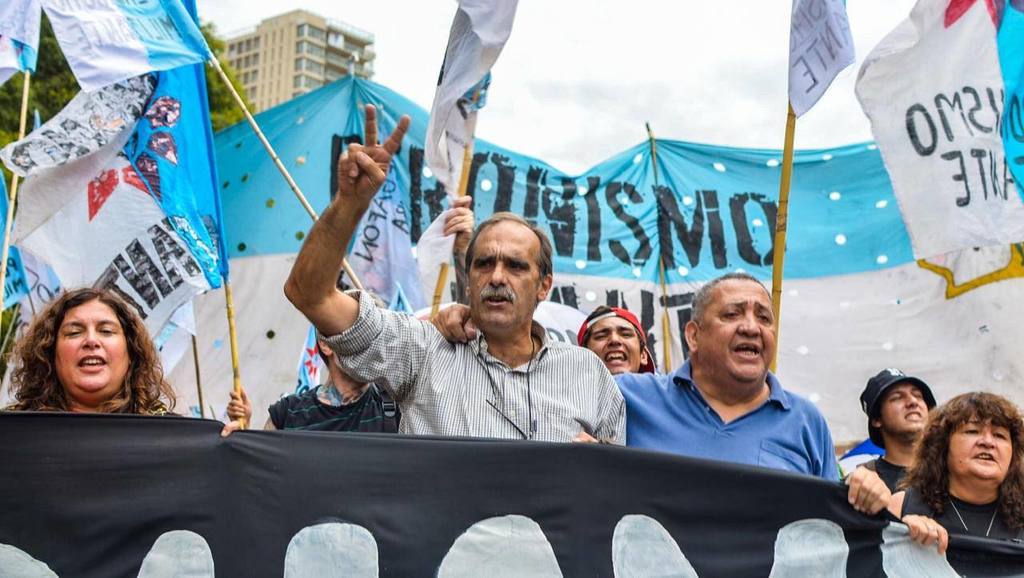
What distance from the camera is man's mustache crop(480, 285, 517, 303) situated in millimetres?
2740

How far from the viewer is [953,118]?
13.5 ft

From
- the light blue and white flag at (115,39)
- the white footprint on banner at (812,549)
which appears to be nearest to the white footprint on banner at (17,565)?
the white footprint on banner at (812,549)

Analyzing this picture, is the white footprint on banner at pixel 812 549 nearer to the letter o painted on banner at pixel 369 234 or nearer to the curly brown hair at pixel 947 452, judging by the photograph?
the curly brown hair at pixel 947 452

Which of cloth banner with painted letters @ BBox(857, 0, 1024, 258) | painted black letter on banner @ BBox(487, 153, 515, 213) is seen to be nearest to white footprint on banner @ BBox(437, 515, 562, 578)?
cloth banner with painted letters @ BBox(857, 0, 1024, 258)

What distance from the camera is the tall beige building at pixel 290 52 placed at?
109m

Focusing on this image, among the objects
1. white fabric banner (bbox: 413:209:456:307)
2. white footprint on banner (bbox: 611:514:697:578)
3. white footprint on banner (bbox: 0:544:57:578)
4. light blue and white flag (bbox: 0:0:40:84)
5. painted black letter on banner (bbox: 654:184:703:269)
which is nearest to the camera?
white footprint on banner (bbox: 0:544:57:578)

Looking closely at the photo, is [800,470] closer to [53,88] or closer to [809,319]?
[809,319]

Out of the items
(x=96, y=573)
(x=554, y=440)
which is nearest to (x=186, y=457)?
(x=96, y=573)

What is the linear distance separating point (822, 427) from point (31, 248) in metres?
4.25

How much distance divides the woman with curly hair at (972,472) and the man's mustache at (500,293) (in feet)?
4.18

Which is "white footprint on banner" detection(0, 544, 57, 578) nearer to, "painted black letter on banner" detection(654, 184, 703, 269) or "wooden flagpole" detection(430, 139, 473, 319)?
"wooden flagpole" detection(430, 139, 473, 319)

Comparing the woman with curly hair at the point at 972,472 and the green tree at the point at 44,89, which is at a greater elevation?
the green tree at the point at 44,89

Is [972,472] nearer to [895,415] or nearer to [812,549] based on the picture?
[812,549]

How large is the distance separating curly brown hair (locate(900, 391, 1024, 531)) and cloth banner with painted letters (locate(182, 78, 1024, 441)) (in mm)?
3417
